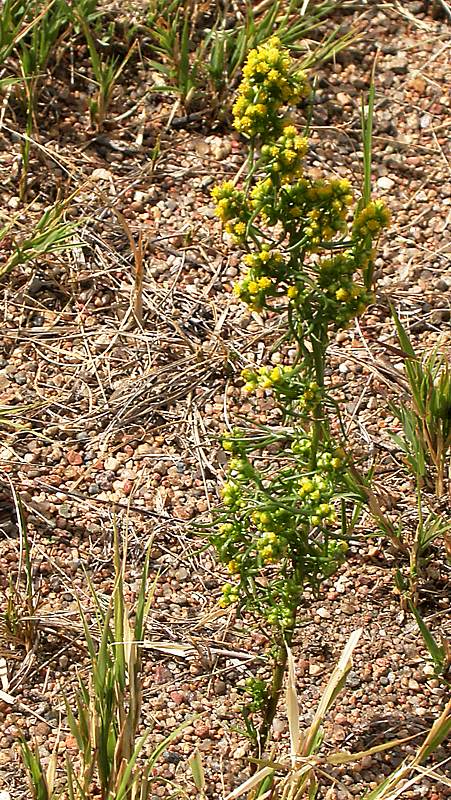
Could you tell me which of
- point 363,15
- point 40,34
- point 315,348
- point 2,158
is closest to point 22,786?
point 315,348

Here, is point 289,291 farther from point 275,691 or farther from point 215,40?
point 215,40

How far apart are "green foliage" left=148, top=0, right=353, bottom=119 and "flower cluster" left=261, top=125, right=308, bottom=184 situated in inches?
67.4

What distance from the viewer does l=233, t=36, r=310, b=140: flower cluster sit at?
196 centimetres

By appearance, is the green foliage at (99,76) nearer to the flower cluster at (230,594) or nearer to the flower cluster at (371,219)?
the flower cluster at (371,219)

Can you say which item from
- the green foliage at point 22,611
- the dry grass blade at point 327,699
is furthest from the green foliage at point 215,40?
the dry grass blade at point 327,699

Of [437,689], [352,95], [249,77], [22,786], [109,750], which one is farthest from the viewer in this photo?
[352,95]

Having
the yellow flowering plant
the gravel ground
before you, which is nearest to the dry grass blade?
the yellow flowering plant

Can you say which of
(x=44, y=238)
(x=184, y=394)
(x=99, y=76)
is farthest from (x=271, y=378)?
(x=99, y=76)

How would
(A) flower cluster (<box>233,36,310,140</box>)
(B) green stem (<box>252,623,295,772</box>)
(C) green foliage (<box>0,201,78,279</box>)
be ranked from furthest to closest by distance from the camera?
1. (C) green foliage (<box>0,201,78,279</box>)
2. (B) green stem (<box>252,623,295,772</box>)
3. (A) flower cluster (<box>233,36,310,140</box>)

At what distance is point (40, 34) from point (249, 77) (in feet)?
5.97

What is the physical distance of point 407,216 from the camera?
11.9ft

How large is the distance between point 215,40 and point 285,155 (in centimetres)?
188

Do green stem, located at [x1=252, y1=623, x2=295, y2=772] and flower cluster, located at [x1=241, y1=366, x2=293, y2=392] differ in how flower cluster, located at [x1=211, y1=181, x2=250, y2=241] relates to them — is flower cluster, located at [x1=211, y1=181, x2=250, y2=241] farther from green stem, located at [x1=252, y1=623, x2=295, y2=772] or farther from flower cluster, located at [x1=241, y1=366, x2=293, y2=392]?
green stem, located at [x1=252, y1=623, x2=295, y2=772]

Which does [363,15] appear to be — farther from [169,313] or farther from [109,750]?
[109,750]
